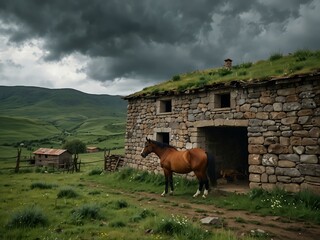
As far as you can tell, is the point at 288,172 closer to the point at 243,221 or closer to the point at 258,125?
the point at 258,125

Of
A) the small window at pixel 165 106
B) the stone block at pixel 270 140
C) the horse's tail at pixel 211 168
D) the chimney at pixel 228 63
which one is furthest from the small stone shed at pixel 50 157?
the stone block at pixel 270 140

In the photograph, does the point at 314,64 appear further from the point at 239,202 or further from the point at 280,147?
the point at 239,202

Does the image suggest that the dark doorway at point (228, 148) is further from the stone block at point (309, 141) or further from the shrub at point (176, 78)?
the shrub at point (176, 78)

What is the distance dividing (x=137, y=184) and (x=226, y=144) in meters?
5.00

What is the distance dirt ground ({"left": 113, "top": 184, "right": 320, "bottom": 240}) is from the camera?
568cm

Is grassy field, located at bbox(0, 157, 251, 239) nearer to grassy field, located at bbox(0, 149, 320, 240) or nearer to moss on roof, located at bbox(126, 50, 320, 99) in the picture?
grassy field, located at bbox(0, 149, 320, 240)

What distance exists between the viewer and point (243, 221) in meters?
6.66

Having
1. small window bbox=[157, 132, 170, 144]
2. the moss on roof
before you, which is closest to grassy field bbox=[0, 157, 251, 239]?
small window bbox=[157, 132, 170, 144]

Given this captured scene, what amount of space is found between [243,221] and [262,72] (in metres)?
6.88

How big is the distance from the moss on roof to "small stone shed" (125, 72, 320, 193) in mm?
197

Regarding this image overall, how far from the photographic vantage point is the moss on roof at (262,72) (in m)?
9.73

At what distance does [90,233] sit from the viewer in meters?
5.41

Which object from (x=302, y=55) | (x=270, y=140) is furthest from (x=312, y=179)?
(x=302, y=55)

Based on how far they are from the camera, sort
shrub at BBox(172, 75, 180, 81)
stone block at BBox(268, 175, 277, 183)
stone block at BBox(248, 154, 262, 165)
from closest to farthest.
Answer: stone block at BBox(268, 175, 277, 183) → stone block at BBox(248, 154, 262, 165) → shrub at BBox(172, 75, 180, 81)
